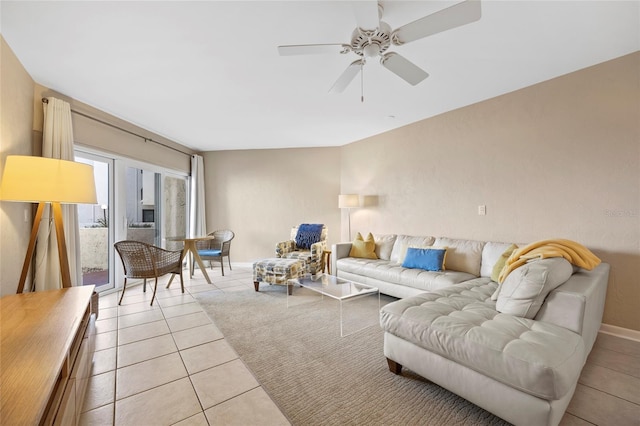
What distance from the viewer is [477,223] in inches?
135

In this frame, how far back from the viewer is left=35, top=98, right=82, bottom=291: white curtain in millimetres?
2715

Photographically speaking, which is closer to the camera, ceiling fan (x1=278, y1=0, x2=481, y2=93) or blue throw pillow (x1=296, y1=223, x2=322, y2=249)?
ceiling fan (x1=278, y1=0, x2=481, y2=93)

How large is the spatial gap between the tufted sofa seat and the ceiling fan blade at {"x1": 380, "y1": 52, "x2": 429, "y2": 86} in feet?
5.66

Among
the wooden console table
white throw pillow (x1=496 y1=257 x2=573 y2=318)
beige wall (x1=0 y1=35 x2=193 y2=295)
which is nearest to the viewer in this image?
the wooden console table

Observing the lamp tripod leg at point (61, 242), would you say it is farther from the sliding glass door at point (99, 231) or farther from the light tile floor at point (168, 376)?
the sliding glass door at point (99, 231)

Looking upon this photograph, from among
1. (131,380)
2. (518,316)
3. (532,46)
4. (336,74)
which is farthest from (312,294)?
(532,46)

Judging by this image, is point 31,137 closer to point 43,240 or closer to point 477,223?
point 43,240

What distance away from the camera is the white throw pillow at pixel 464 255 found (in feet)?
10.3

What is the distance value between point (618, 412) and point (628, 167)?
6.79ft

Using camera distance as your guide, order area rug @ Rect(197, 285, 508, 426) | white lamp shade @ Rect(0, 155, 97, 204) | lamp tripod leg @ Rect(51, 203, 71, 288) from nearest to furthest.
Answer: area rug @ Rect(197, 285, 508, 426) → white lamp shade @ Rect(0, 155, 97, 204) → lamp tripod leg @ Rect(51, 203, 71, 288)

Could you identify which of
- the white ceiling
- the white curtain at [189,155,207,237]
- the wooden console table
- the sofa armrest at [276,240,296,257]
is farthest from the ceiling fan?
the white curtain at [189,155,207,237]

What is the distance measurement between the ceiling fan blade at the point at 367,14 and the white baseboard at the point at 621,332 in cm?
335

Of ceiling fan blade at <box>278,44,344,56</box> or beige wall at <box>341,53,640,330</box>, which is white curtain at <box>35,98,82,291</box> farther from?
beige wall at <box>341,53,640,330</box>

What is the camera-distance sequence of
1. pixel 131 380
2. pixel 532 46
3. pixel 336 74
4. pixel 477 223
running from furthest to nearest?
pixel 477 223
pixel 336 74
pixel 532 46
pixel 131 380
